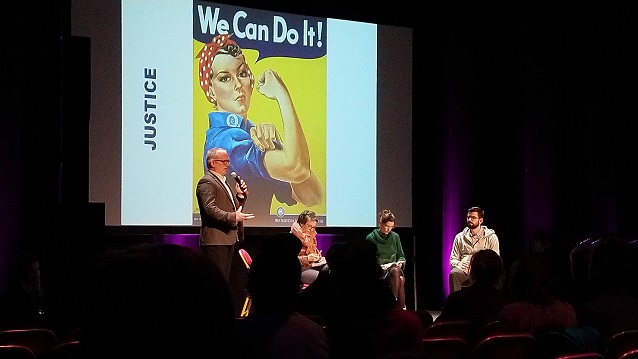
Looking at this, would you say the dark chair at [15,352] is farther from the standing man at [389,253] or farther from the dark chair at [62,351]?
the standing man at [389,253]

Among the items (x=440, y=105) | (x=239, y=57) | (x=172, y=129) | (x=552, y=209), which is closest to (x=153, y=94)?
(x=172, y=129)

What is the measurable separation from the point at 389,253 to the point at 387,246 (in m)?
0.08

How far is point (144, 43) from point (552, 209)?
539 cm

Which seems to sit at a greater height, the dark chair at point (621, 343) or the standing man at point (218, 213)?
the standing man at point (218, 213)

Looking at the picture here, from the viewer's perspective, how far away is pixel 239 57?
739cm

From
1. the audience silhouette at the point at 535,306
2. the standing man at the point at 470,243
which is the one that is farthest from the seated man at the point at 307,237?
the audience silhouette at the point at 535,306

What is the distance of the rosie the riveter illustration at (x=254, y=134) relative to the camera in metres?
7.27

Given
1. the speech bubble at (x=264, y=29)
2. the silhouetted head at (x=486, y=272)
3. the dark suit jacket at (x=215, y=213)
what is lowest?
the silhouetted head at (x=486, y=272)

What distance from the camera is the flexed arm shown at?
7539mm

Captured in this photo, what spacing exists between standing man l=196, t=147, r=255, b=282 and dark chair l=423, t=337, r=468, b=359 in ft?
9.48

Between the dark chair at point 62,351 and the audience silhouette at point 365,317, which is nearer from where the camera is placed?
the dark chair at point 62,351

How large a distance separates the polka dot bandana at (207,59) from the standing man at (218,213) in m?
1.89

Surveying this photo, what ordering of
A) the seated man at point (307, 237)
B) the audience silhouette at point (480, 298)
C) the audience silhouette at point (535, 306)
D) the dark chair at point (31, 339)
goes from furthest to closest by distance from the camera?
the seated man at point (307, 237) → the audience silhouette at point (480, 298) → the audience silhouette at point (535, 306) → the dark chair at point (31, 339)

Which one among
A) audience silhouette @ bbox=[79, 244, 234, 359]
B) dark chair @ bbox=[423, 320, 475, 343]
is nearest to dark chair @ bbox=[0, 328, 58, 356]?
dark chair @ bbox=[423, 320, 475, 343]
